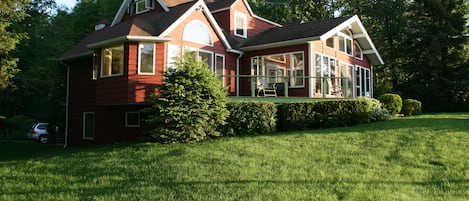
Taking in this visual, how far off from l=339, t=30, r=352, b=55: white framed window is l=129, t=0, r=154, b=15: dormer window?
10.2 metres

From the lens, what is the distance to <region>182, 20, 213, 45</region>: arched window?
53.7ft

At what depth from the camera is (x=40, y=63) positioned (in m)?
41.2

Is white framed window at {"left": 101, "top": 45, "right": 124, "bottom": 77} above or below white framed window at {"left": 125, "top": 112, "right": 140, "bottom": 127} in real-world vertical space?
above

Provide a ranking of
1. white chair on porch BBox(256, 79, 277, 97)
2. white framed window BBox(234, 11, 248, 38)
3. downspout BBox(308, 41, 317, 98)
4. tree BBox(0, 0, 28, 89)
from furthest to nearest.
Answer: white framed window BBox(234, 11, 248, 38)
downspout BBox(308, 41, 317, 98)
white chair on porch BBox(256, 79, 277, 97)
tree BBox(0, 0, 28, 89)

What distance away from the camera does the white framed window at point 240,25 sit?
72.0 ft

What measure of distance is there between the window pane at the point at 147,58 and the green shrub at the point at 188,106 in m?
1.94

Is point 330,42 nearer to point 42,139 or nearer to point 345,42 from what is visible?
point 345,42

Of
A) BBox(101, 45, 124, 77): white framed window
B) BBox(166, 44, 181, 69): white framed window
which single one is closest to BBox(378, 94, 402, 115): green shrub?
BBox(166, 44, 181, 69): white framed window

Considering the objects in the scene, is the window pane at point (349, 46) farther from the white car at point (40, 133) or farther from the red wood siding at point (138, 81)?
the white car at point (40, 133)

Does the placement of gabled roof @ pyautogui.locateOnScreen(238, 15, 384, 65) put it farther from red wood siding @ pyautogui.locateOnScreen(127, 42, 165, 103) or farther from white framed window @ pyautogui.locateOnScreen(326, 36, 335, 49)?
red wood siding @ pyautogui.locateOnScreen(127, 42, 165, 103)

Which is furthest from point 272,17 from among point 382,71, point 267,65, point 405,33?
point 267,65

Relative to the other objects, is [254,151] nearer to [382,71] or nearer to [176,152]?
[176,152]

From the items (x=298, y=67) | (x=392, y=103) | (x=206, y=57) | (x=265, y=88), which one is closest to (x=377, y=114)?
(x=392, y=103)

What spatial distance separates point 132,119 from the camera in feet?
56.5
